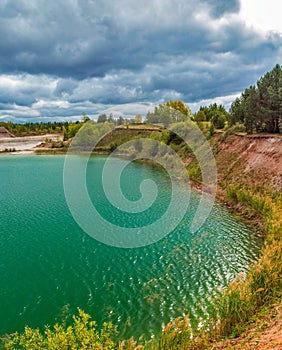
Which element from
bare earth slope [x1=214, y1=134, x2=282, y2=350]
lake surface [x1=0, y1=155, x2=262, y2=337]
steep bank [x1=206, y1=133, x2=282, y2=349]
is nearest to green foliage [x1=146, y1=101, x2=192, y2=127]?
steep bank [x1=206, y1=133, x2=282, y2=349]

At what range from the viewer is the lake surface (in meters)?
18.3

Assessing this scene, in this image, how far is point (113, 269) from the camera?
23.7 metres

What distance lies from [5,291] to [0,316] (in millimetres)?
2958

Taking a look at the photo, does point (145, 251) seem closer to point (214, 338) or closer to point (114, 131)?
point (214, 338)

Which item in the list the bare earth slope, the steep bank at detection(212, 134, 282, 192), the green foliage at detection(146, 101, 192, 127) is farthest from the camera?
the green foliage at detection(146, 101, 192, 127)

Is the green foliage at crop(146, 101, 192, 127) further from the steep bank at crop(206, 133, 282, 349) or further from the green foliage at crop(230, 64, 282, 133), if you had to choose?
the green foliage at crop(230, 64, 282, 133)

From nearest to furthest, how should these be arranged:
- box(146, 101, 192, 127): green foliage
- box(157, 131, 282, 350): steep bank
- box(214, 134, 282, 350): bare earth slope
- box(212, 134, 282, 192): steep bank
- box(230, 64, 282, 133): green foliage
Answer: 1. box(157, 131, 282, 350): steep bank
2. box(214, 134, 282, 350): bare earth slope
3. box(212, 134, 282, 192): steep bank
4. box(230, 64, 282, 133): green foliage
5. box(146, 101, 192, 127): green foliage

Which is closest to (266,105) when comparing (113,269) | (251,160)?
(251,160)

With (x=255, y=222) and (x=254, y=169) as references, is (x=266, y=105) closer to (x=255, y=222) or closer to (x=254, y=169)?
(x=254, y=169)

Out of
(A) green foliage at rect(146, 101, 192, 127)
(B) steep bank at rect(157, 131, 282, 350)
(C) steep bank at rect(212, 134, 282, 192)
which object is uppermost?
(A) green foliage at rect(146, 101, 192, 127)

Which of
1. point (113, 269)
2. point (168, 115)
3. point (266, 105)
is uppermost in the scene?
point (168, 115)

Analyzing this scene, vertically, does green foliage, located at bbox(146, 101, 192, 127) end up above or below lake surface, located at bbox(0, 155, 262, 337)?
above

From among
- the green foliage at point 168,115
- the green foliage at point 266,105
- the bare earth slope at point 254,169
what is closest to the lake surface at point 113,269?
the bare earth slope at point 254,169

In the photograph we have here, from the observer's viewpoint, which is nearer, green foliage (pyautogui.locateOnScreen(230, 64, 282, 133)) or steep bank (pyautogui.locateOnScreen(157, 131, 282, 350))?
steep bank (pyautogui.locateOnScreen(157, 131, 282, 350))
